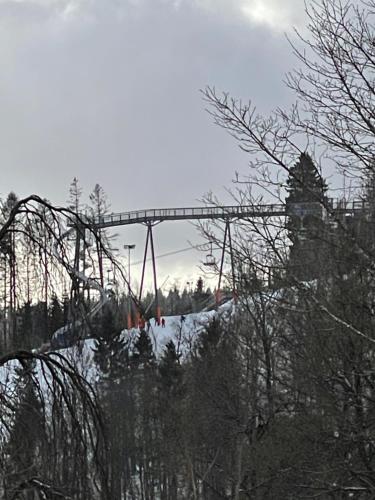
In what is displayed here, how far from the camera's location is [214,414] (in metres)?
23.6

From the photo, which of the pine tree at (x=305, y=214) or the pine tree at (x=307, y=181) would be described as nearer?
the pine tree at (x=307, y=181)

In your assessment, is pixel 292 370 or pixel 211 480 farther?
pixel 211 480

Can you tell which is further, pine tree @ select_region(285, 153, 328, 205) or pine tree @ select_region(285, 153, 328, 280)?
pine tree @ select_region(285, 153, 328, 280)

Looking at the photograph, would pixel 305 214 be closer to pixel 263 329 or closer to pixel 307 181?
pixel 307 181

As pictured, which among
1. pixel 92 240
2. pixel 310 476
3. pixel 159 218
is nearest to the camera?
pixel 92 240

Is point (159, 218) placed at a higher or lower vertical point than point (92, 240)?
higher

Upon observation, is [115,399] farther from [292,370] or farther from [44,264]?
[44,264]

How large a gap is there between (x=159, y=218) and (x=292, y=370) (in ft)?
113

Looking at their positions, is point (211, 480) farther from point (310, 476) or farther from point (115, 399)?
point (310, 476)

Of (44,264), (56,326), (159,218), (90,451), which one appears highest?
(159,218)

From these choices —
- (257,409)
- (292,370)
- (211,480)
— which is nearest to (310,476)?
(292,370)

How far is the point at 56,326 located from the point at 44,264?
1.56ft

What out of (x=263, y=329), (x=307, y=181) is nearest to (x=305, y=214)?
(x=307, y=181)

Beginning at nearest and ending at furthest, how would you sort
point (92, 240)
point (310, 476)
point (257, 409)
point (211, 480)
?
point (92, 240) → point (310, 476) → point (257, 409) → point (211, 480)
